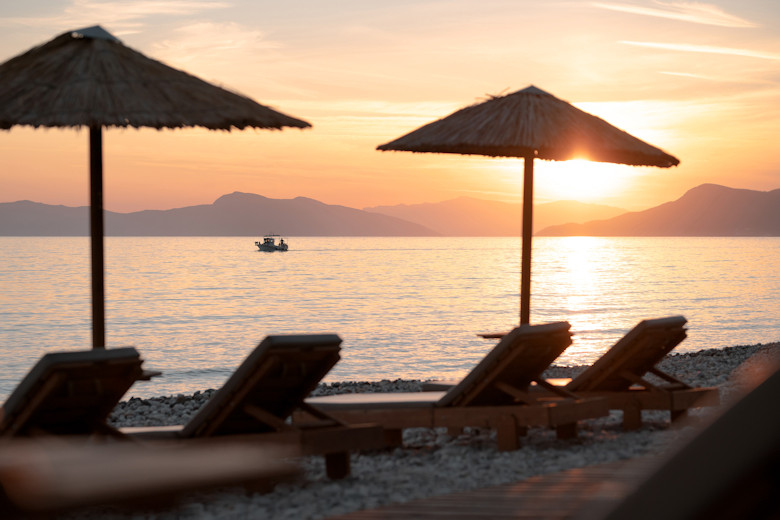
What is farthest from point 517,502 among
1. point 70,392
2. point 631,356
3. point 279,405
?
point 631,356

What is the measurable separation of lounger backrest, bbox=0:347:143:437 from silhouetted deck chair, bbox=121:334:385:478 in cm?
45

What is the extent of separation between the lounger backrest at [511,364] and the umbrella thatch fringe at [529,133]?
2.31 meters

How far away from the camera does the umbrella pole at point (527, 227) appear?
8555 mm

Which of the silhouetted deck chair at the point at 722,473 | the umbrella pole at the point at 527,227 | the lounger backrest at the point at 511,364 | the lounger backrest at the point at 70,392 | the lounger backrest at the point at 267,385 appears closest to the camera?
the silhouetted deck chair at the point at 722,473

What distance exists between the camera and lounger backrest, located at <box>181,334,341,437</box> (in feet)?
15.1

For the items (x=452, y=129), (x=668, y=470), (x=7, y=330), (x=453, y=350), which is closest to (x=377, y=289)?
(x=7, y=330)

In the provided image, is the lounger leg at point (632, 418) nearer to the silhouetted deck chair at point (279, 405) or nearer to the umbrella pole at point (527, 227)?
the umbrella pole at point (527, 227)

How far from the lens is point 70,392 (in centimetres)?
424

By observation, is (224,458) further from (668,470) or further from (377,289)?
(377,289)

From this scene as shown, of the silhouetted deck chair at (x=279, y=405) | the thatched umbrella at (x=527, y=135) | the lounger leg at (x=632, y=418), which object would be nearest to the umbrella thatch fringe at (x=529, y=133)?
the thatched umbrella at (x=527, y=135)

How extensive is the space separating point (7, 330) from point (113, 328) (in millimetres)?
3699

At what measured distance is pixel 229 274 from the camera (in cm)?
7838

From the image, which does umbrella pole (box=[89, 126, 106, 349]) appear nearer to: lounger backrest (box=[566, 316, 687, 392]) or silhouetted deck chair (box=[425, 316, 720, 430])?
silhouetted deck chair (box=[425, 316, 720, 430])

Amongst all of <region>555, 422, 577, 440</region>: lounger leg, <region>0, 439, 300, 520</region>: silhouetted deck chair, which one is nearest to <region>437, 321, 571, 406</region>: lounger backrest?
<region>555, 422, 577, 440</region>: lounger leg
